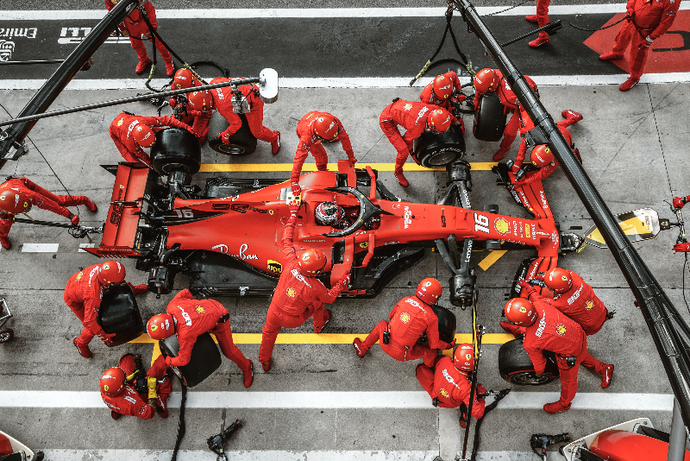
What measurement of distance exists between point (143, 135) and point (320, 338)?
377 cm

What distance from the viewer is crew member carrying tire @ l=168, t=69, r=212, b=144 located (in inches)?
274

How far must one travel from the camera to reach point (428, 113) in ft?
21.7

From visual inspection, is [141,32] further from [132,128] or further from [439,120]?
[439,120]

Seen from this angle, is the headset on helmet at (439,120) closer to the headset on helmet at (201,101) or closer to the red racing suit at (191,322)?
the headset on helmet at (201,101)

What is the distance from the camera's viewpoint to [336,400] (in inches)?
249

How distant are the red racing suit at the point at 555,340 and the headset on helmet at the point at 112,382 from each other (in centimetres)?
467

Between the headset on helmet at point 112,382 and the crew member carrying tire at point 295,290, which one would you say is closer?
the headset on helmet at point 112,382

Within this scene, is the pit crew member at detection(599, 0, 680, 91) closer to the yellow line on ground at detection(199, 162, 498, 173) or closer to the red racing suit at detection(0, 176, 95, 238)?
the yellow line on ground at detection(199, 162, 498, 173)

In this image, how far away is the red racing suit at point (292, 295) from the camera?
217 inches

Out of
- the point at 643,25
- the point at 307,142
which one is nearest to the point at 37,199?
the point at 307,142

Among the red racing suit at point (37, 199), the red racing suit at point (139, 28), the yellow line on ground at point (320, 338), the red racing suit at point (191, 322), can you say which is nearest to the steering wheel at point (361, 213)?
the yellow line on ground at point (320, 338)

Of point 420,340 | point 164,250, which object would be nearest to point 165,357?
point 164,250

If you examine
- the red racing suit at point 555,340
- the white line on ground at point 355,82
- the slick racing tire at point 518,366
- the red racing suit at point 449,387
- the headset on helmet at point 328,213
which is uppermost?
the white line on ground at point 355,82

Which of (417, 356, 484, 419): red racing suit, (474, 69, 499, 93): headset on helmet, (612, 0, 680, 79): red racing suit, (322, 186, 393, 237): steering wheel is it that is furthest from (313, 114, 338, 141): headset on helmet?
(612, 0, 680, 79): red racing suit
